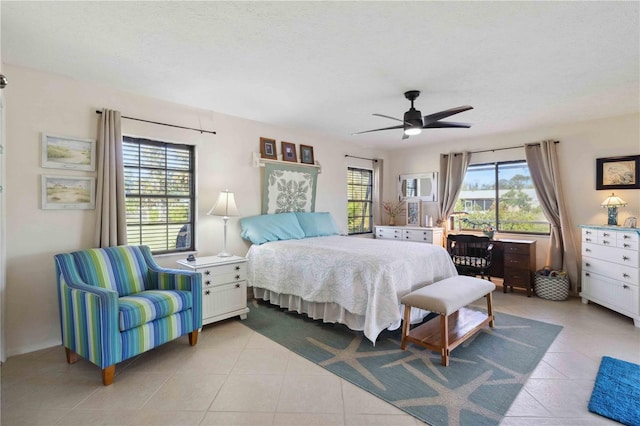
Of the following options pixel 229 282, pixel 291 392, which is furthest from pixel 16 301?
pixel 291 392

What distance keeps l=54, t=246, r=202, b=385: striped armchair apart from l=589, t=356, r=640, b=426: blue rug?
3053 millimetres

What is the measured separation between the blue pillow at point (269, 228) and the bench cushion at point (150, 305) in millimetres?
1478

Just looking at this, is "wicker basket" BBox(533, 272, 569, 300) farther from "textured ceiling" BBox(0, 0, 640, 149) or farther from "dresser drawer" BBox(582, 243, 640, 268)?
"textured ceiling" BBox(0, 0, 640, 149)

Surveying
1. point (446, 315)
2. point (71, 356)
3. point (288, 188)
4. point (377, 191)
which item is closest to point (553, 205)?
point (377, 191)

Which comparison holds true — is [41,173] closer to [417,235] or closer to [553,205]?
[417,235]

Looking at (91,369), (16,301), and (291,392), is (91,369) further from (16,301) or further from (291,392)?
(291,392)

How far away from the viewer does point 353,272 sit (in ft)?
9.98

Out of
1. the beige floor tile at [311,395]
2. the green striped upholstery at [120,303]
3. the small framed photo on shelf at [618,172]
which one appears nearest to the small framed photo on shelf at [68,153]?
the green striped upholstery at [120,303]

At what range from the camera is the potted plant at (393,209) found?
6594mm

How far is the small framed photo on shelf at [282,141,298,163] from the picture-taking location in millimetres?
4932

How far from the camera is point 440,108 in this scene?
3910mm

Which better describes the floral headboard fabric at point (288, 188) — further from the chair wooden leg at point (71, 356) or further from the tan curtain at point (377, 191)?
the chair wooden leg at point (71, 356)

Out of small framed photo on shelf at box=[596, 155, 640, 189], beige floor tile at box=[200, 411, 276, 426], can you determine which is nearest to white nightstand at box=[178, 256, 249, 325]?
beige floor tile at box=[200, 411, 276, 426]

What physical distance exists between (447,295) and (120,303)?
2.65 metres
